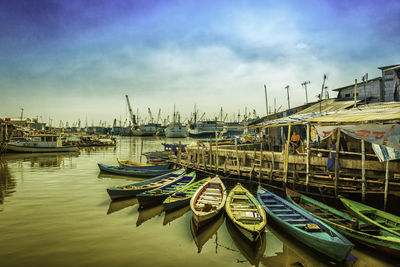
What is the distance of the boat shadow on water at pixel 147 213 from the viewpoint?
9.00m

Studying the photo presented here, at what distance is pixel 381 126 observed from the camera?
8664 millimetres

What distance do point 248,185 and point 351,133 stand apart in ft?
20.8

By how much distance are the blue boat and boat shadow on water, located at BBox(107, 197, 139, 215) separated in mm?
6359

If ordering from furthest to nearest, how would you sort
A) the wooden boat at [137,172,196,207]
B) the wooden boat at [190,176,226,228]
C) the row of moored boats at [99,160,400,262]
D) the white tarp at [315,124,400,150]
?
1. the wooden boat at [137,172,196,207]
2. the white tarp at [315,124,400,150]
3. the wooden boat at [190,176,226,228]
4. the row of moored boats at [99,160,400,262]

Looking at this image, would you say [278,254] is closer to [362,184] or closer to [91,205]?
[362,184]

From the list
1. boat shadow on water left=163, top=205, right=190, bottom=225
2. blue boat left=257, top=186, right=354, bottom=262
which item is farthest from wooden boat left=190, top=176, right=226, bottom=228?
blue boat left=257, top=186, right=354, bottom=262

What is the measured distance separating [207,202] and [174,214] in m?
1.55

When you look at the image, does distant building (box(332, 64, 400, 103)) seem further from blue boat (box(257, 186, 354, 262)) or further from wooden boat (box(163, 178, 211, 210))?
wooden boat (box(163, 178, 211, 210))

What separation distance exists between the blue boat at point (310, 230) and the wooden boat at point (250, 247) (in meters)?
1.05

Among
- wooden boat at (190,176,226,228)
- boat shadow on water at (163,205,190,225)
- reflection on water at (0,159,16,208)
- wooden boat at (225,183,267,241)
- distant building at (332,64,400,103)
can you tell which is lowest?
boat shadow on water at (163,205,190,225)

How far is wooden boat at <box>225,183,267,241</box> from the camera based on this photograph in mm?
6641

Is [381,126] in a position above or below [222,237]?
above

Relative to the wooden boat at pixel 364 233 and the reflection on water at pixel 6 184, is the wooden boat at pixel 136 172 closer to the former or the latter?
the reflection on water at pixel 6 184

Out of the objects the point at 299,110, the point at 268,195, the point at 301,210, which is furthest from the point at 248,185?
the point at 299,110
